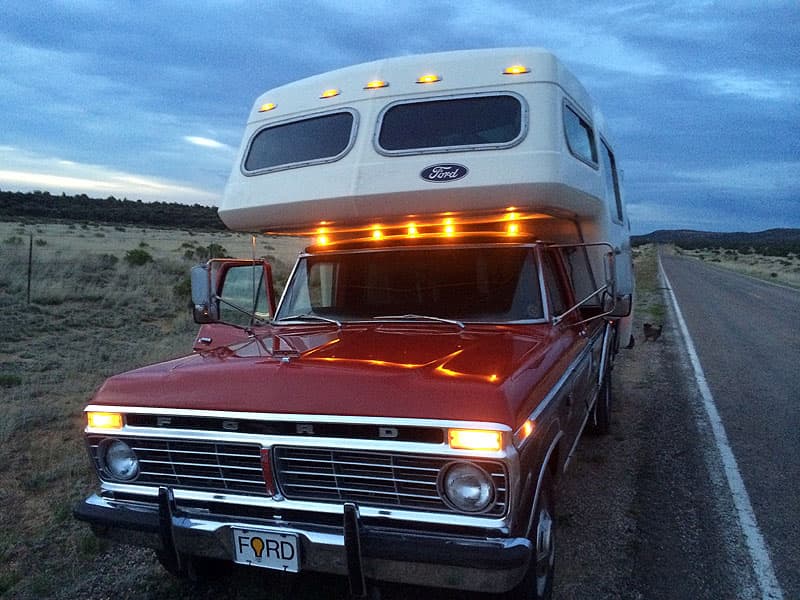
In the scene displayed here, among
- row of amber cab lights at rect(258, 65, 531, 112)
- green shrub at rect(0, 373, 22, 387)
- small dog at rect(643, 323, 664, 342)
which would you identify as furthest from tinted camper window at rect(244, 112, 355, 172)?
small dog at rect(643, 323, 664, 342)

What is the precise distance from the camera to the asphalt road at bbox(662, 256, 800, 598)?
15.5 feet

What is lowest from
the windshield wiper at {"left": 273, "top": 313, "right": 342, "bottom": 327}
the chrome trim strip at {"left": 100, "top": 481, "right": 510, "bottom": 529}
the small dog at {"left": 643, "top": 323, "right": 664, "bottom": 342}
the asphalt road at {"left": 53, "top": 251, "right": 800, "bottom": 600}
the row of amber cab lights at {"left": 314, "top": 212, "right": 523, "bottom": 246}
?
the asphalt road at {"left": 53, "top": 251, "right": 800, "bottom": 600}

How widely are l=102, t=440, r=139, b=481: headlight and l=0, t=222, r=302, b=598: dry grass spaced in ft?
3.02

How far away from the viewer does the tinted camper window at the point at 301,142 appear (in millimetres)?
5066

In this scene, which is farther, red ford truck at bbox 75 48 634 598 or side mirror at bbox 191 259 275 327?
side mirror at bbox 191 259 275 327

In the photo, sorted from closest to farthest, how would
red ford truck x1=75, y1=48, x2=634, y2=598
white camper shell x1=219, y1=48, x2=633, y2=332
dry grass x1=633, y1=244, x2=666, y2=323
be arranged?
red ford truck x1=75, y1=48, x2=634, y2=598 < white camper shell x1=219, y1=48, x2=633, y2=332 < dry grass x1=633, y1=244, x2=666, y2=323

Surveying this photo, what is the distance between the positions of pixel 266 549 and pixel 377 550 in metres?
0.54

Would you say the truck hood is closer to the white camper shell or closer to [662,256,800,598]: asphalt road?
the white camper shell

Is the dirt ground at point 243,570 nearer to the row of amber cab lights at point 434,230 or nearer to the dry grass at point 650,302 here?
the row of amber cab lights at point 434,230

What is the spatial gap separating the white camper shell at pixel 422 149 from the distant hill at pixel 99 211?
60103 millimetres

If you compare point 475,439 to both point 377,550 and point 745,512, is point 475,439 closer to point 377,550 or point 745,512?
point 377,550

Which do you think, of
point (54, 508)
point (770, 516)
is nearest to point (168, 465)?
point (54, 508)

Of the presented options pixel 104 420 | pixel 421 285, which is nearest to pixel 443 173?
pixel 421 285

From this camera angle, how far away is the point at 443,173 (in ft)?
14.9
